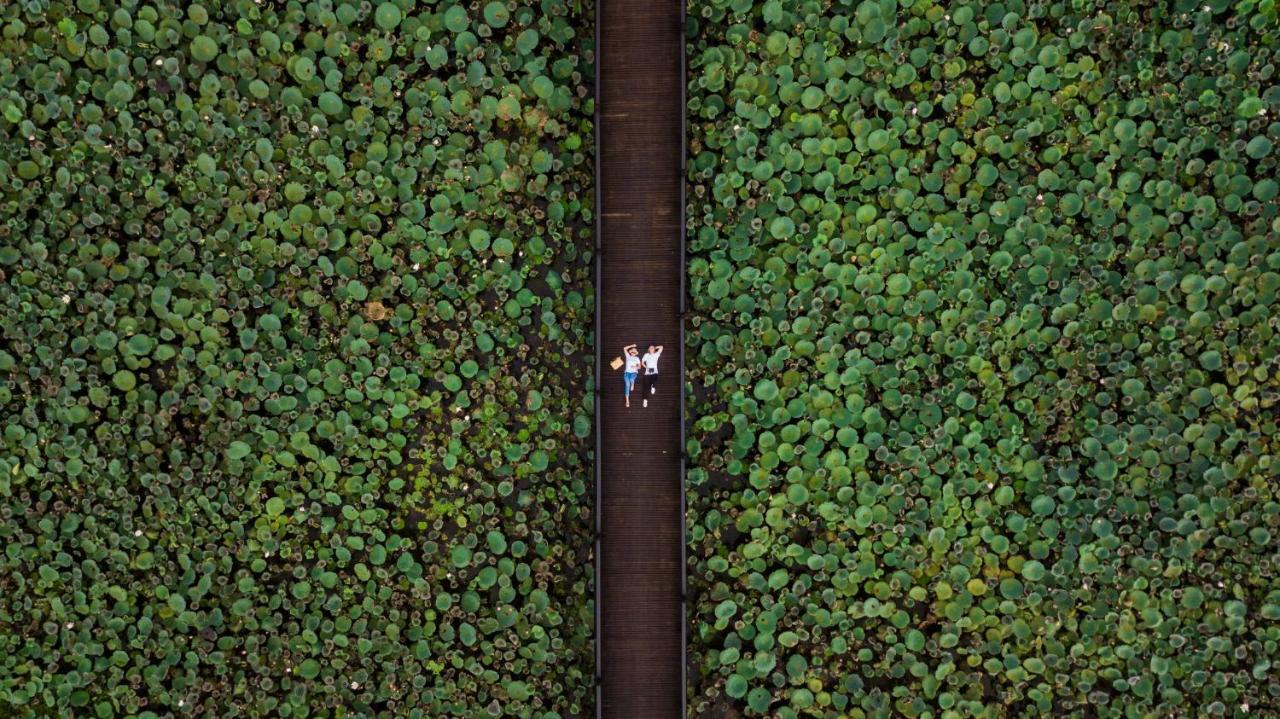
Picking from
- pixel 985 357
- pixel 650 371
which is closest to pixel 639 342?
pixel 650 371

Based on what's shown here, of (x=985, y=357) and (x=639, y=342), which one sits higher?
(x=639, y=342)

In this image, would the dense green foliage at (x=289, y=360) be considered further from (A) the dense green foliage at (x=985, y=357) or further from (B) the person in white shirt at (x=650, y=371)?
(A) the dense green foliage at (x=985, y=357)

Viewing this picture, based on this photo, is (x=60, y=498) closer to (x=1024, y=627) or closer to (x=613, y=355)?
(x=613, y=355)

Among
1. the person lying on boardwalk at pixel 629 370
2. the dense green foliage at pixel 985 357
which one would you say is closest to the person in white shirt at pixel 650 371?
the person lying on boardwalk at pixel 629 370

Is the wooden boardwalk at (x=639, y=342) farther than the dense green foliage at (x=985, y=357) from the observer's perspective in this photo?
Yes

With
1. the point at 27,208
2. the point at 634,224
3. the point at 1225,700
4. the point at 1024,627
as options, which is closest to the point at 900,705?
the point at 1024,627

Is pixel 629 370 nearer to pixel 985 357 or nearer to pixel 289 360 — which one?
pixel 289 360

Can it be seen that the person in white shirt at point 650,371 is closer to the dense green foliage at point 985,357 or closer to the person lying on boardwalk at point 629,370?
the person lying on boardwalk at point 629,370

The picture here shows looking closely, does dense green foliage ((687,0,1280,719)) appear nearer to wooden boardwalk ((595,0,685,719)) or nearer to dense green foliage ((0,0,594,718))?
wooden boardwalk ((595,0,685,719))
